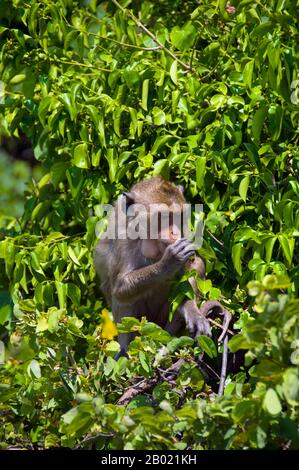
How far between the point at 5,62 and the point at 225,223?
205 cm

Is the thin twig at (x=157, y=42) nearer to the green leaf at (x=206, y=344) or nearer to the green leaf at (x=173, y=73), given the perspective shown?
the green leaf at (x=173, y=73)

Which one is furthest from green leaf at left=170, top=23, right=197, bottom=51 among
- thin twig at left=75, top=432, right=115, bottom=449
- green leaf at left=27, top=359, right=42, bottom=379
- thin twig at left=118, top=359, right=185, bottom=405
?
thin twig at left=75, top=432, right=115, bottom=449

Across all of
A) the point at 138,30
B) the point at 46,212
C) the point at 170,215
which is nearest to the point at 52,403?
the point at 170,215

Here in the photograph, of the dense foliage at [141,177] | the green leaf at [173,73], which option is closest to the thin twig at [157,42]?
the dense foliage at [141,177]

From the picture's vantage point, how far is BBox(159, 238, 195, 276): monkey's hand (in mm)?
5699

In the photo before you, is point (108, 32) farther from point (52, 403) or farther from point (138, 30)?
point (52, 403)

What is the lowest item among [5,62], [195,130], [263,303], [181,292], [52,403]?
[52,403]

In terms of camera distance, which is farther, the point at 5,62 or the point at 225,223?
the point at 5,62

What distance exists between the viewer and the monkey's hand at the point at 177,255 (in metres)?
5.70

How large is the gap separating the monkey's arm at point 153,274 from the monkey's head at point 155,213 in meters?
0.14

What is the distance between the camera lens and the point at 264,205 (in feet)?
18.5

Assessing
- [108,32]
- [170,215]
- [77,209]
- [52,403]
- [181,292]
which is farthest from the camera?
[108,32]

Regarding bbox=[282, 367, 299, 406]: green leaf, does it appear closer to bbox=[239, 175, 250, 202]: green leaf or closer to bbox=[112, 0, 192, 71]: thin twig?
bbox=[239, 175, 250, 202]: green leaf

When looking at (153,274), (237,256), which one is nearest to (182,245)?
(153,274)
